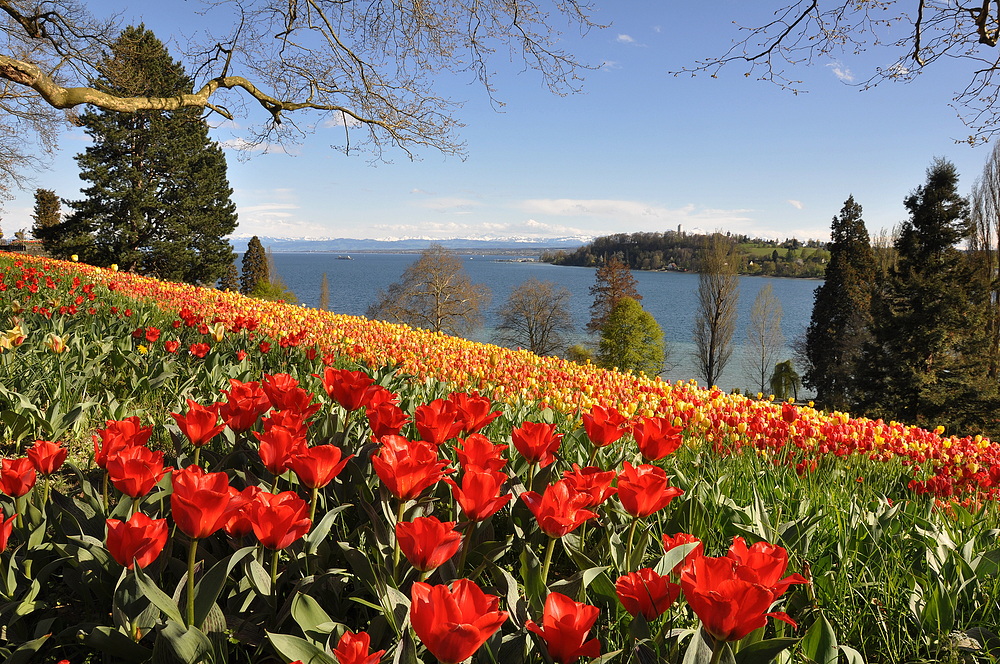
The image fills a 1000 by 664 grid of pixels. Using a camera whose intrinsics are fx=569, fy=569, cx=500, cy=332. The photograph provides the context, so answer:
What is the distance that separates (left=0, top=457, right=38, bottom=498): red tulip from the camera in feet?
5.32

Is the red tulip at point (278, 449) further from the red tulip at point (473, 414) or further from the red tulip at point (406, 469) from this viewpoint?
the red tulip at point (473, 414)

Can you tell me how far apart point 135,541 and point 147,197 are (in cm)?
3603

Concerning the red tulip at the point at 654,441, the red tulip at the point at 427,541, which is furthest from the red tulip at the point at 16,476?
the red tulip at the point at 654,441

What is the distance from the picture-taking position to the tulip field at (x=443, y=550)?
3.91 ft

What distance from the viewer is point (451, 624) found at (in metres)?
0.94

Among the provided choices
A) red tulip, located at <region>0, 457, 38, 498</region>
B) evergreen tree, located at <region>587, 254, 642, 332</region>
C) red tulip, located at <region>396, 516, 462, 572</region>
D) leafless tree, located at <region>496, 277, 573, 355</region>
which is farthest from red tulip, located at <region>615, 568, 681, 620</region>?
leafless tree, located at <region>496, 277, 573, 355</region>

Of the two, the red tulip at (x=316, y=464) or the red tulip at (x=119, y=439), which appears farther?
the red tulip at (x=119, y=439)

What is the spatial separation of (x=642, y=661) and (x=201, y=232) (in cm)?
3787

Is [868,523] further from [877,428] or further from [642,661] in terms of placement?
[877,428]

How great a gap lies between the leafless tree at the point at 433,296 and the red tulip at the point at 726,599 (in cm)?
3614

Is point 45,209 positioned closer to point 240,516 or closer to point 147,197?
point 147,197

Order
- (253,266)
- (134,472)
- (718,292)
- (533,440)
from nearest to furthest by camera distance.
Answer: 1. (134,472)
2. (533,440)
3. (718,292)
4. (253,266)

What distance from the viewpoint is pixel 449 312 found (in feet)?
123

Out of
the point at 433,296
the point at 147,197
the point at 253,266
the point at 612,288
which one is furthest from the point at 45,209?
the point at 612,288
